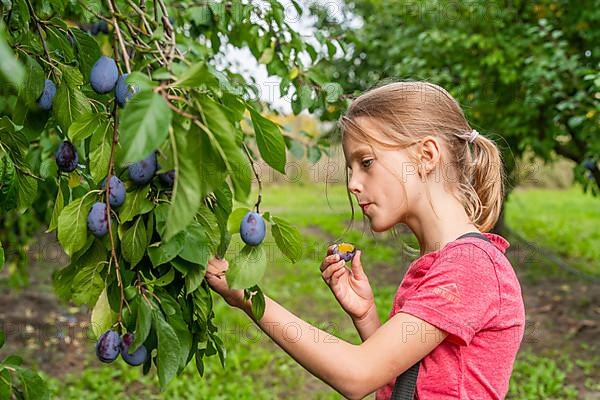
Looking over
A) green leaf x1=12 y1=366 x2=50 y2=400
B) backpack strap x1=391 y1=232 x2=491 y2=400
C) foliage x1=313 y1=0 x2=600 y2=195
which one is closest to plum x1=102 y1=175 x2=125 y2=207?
green leaf x1=12 y1=366 x2=50 y2=400

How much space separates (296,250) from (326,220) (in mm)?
9424

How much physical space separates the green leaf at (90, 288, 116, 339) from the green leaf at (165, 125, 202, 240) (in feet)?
1.31

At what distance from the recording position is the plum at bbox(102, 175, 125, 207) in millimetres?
1024

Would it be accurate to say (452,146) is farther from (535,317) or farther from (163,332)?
(535,317)

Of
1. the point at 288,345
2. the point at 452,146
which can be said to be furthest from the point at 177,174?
the point at 452,146

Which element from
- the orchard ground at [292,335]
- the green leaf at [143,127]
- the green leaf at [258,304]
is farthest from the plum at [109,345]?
the green leaf at [143,127]

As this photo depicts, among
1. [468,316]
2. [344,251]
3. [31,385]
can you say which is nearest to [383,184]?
[344,251]

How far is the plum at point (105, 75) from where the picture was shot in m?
1.07

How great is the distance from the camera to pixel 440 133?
58.3 inches

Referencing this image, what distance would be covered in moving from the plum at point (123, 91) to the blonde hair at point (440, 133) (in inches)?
22.0

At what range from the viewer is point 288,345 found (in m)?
1.26

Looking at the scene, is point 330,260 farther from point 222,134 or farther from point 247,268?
point 222,134

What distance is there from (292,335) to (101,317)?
0.34 metres

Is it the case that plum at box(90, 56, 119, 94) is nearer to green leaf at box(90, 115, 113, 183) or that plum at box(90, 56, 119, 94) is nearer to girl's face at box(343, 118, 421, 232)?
green leaf at box(90, 115, 113, 183)
